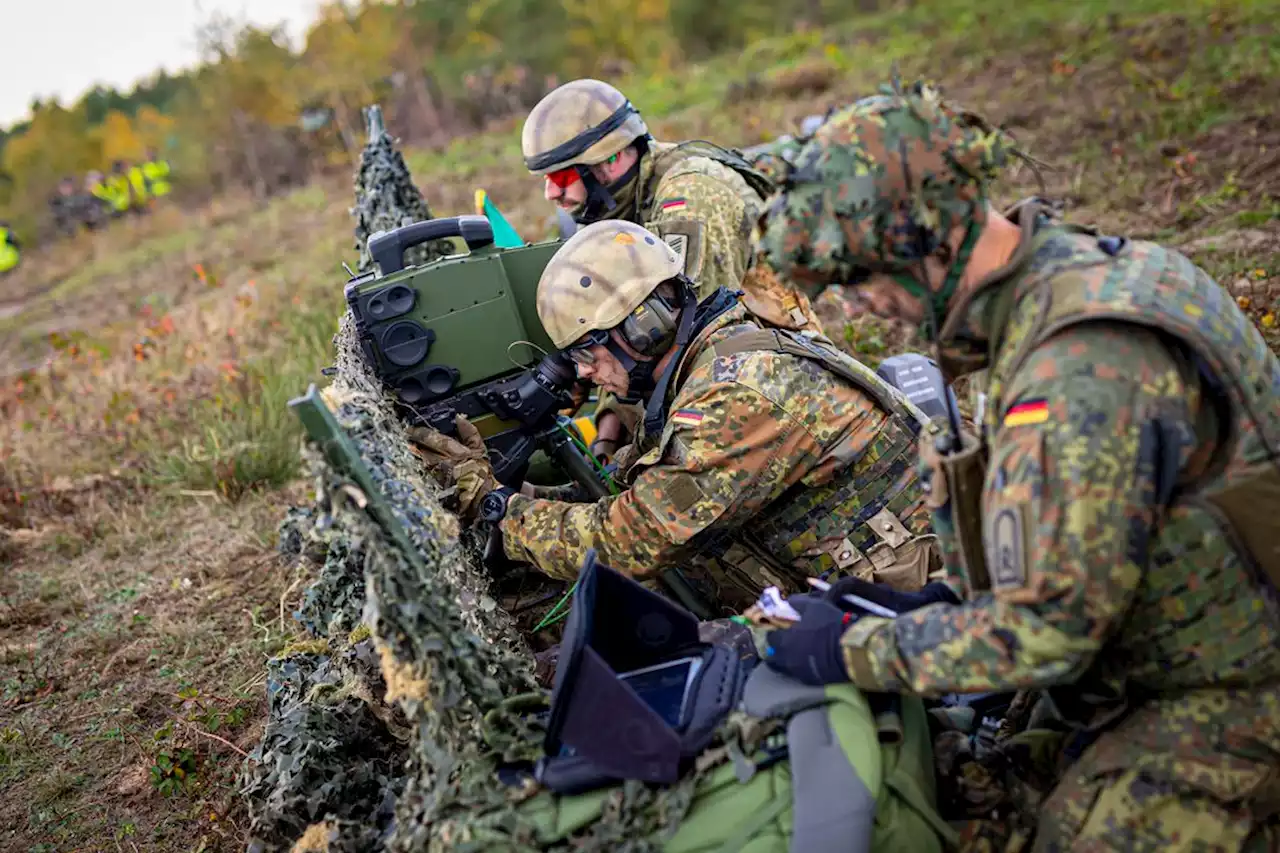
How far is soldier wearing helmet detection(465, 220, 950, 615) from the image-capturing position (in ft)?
10.3

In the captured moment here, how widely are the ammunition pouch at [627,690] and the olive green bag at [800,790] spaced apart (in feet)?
0.18

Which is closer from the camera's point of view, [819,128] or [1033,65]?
[819,128]

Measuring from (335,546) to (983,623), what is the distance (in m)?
2.62

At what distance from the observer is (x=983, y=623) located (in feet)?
6.77

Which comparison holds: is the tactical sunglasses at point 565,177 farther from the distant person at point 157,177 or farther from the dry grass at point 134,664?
the distant person at point 157,177

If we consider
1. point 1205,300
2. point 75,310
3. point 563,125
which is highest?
point 563,125

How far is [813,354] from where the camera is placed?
128 inches

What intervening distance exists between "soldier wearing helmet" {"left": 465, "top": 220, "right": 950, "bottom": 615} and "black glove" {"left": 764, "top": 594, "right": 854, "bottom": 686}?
0.79 metres

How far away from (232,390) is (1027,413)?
269 inches

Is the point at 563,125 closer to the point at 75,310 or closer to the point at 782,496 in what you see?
the point at 782,496

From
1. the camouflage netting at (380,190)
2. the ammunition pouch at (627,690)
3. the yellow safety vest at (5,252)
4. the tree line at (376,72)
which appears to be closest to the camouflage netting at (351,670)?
the ammunition pouch at (627,690)

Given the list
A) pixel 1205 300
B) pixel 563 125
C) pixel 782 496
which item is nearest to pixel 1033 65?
pixel 563 125

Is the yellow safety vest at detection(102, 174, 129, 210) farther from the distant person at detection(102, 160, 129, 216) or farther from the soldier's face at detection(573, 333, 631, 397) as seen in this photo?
the soldier's face at detection(573, 333, 631, 397)

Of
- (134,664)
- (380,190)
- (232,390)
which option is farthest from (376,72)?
(134,664)
